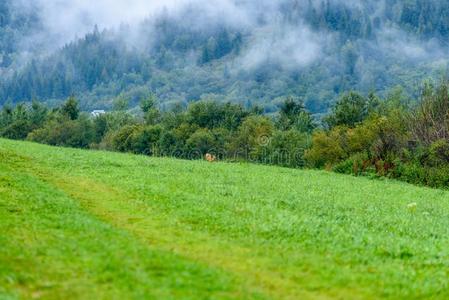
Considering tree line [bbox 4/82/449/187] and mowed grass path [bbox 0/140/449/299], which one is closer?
mowed grass path [bbox 0/140/449/299]

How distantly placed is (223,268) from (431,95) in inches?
2003

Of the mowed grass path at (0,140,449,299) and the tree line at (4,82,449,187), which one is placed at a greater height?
the tree line at (4,82,449,187)

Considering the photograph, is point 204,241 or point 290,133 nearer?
point 204,241

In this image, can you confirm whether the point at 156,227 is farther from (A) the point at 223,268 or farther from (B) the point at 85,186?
(B) the point at 85,186

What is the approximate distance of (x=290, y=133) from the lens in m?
104

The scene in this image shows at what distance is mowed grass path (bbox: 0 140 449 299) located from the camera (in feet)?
44.2

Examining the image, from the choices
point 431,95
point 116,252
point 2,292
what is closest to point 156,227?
point 116,252

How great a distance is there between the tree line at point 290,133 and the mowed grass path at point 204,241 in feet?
78.6

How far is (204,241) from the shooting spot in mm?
18016

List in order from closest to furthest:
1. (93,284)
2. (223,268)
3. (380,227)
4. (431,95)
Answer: (93,284), (223,268), (380,227), (431,95)

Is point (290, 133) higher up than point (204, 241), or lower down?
higher up

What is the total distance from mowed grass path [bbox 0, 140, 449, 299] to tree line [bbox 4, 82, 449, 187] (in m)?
24.0

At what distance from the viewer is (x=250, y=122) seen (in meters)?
120

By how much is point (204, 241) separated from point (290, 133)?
8731 centimetres
